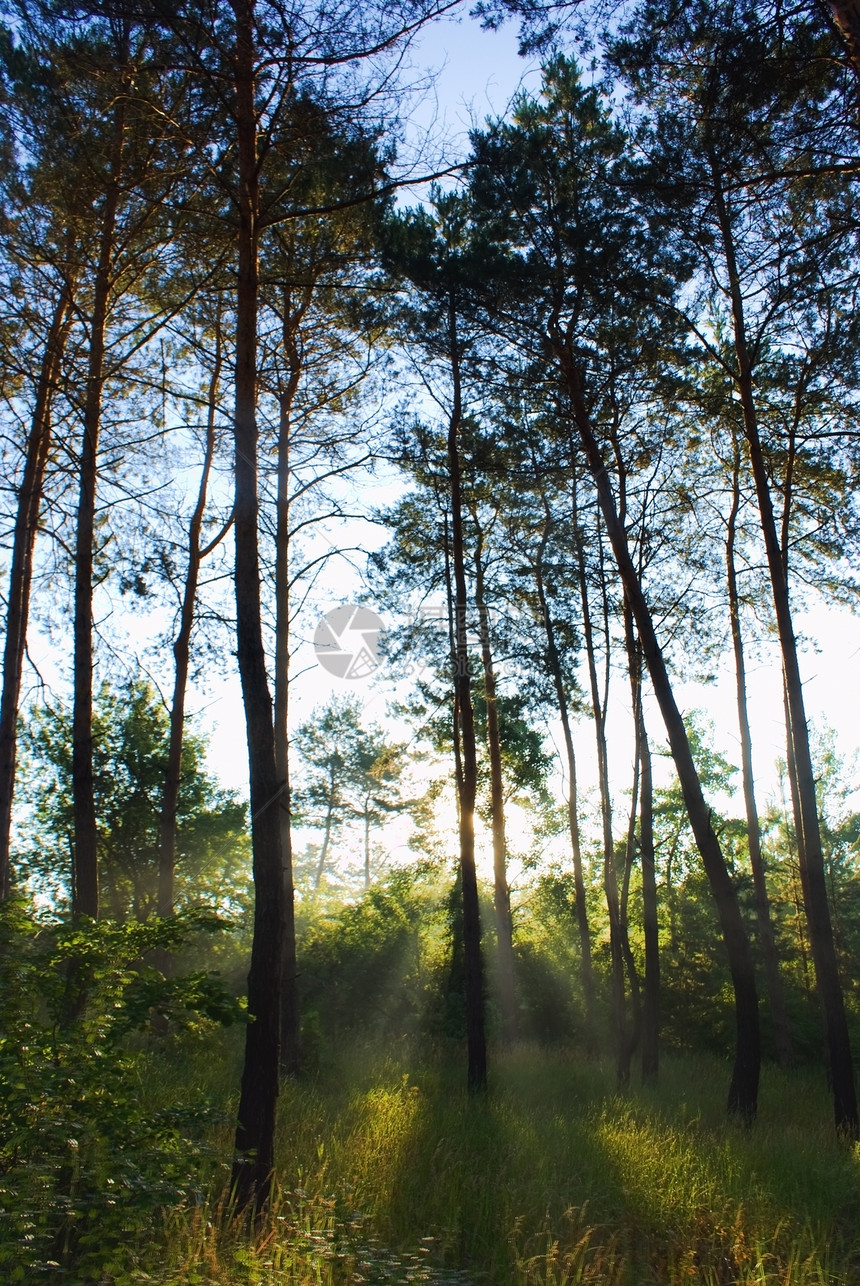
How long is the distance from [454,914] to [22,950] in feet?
52.3

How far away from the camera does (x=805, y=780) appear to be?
35.3 feet

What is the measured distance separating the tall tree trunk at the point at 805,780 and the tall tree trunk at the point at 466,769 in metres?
3.99

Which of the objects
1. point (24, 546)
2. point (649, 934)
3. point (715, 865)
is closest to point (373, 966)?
point (649, 934)

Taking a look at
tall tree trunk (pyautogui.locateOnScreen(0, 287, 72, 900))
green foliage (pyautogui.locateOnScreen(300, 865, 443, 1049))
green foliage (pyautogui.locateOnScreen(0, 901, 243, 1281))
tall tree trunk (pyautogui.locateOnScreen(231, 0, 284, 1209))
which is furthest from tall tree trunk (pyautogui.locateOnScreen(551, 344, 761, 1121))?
green foliage (pyautogui.locateOnScreen(300, 865, 443, 1049))

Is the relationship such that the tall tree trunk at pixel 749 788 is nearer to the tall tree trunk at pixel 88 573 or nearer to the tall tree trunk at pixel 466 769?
the tall tree trunk at pixel 466 769

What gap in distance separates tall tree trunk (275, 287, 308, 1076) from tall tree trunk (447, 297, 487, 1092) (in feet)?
7.50

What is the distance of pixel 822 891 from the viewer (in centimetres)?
1042

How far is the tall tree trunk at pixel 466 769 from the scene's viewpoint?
11312 millimetres

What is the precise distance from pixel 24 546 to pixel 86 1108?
25.9 ft

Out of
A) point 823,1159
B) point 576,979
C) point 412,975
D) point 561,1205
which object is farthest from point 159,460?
point 576,979

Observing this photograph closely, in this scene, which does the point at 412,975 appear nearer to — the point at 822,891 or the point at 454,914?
the point at 454,914

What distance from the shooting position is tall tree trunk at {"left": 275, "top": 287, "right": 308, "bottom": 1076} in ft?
37.0

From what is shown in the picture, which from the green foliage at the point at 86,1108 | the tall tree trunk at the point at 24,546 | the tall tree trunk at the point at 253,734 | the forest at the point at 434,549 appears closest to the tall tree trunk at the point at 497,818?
the forest at the point at 434,549

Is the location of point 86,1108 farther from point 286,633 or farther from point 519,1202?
point 286,633
